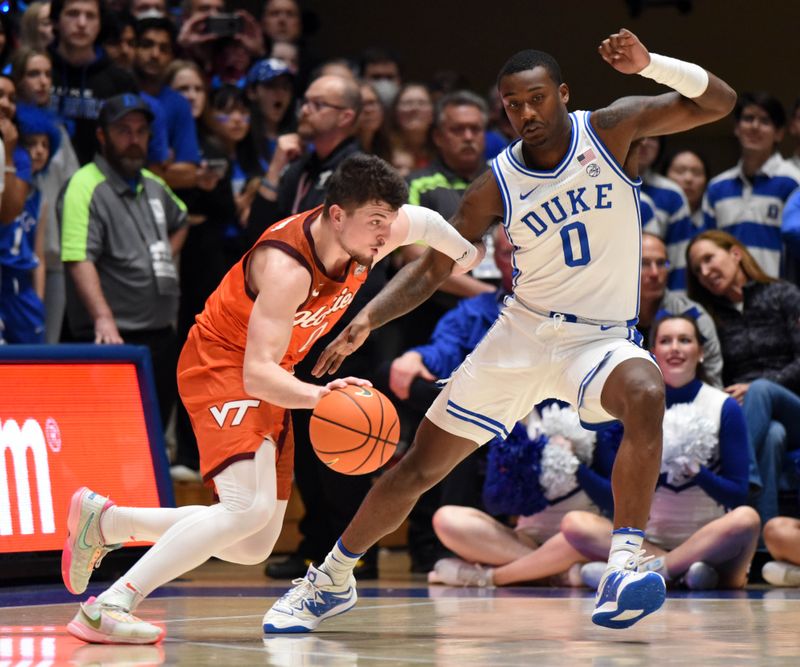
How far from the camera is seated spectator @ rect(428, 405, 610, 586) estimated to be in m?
6.73

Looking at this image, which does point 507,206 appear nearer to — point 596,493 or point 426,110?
point 596,493

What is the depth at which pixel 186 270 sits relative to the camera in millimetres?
8516

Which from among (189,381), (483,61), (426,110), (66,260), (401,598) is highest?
(483,61)

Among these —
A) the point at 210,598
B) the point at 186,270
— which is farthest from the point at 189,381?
the point at 186,270

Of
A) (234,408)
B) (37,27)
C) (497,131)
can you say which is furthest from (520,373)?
(497,131)

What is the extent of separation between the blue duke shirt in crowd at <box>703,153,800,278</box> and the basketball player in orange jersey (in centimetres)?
399

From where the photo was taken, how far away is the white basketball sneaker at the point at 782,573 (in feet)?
21.8

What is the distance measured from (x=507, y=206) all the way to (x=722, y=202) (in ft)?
13.4

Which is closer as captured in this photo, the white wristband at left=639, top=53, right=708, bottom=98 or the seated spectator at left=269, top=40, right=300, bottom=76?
the white wristband at left=639, top=53, right=708, bottom=98

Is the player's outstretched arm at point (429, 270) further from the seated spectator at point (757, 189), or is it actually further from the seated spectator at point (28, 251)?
the seated spectator at point (757, 189)

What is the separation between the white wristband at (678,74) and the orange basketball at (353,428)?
4.72ft

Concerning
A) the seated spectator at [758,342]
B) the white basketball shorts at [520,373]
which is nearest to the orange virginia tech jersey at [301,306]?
the white basketball shorts at [520,373]

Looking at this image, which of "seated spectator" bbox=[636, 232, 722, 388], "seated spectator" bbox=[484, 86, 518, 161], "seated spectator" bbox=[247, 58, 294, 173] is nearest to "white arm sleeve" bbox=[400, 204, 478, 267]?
"seated spectator" bbox=[636, 232, 722, 388]

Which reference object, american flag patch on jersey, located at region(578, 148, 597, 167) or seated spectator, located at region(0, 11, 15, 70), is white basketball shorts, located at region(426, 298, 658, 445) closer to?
american flag patch on jersey, located at region(578, 148, 597, 167)
